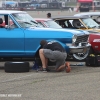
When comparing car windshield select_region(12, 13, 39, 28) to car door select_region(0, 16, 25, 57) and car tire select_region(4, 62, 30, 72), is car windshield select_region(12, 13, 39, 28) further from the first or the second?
car tire select_region(4, 62, 30, 72)

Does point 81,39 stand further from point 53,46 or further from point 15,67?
point 15,67

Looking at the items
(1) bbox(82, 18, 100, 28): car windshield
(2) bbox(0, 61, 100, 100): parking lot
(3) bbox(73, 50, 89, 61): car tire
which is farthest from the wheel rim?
(1) bbox(82, 18, 100, 28): car windshield

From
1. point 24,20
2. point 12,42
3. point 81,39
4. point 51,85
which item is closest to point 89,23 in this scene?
point 81,39

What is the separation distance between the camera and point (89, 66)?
1464 cm

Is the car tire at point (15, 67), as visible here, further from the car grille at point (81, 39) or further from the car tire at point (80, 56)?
the car tire at point (80, 56)

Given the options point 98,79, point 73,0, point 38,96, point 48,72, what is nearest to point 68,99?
point 38,96

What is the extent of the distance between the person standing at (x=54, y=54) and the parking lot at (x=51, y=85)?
20 centimetres

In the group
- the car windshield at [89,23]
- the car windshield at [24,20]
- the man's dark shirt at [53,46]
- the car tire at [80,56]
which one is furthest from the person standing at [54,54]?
the car windshield at [89,23]

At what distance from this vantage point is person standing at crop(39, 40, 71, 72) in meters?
13.1

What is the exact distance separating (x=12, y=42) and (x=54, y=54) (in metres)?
1.41

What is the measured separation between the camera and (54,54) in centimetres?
1310

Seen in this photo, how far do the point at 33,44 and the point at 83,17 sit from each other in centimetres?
618

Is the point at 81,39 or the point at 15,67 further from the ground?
the point at 81,39

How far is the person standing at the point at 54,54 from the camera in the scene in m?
13.1
